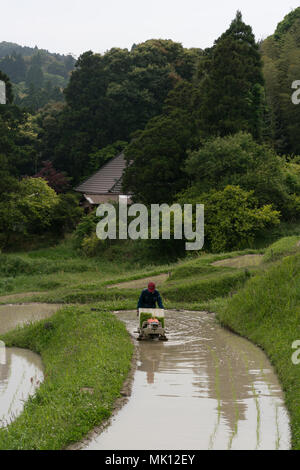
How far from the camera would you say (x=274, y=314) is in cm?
1396

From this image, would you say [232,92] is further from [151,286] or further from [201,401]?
[201,401]

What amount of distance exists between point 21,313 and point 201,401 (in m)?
11.6

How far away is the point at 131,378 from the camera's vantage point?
34.9ft

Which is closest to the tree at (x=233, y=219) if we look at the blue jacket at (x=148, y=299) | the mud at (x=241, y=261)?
the mud at (x=241, y=261)

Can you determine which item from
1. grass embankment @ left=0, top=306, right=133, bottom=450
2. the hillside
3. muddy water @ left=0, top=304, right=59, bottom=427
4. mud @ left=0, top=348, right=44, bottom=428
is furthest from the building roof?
the hillside

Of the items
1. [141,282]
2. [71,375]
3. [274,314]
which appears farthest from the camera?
[141,282]

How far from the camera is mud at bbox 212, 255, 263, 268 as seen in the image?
2303 cm

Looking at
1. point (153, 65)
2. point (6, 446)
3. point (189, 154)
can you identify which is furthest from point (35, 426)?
point (153, 65)

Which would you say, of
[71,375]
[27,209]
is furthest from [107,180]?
[71,375]

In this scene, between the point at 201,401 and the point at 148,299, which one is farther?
the point at 148,299

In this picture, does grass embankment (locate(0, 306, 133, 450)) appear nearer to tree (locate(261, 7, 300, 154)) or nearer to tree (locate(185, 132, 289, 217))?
tree (locate(185, 132, 289, 217))

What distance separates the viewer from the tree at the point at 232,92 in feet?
103
